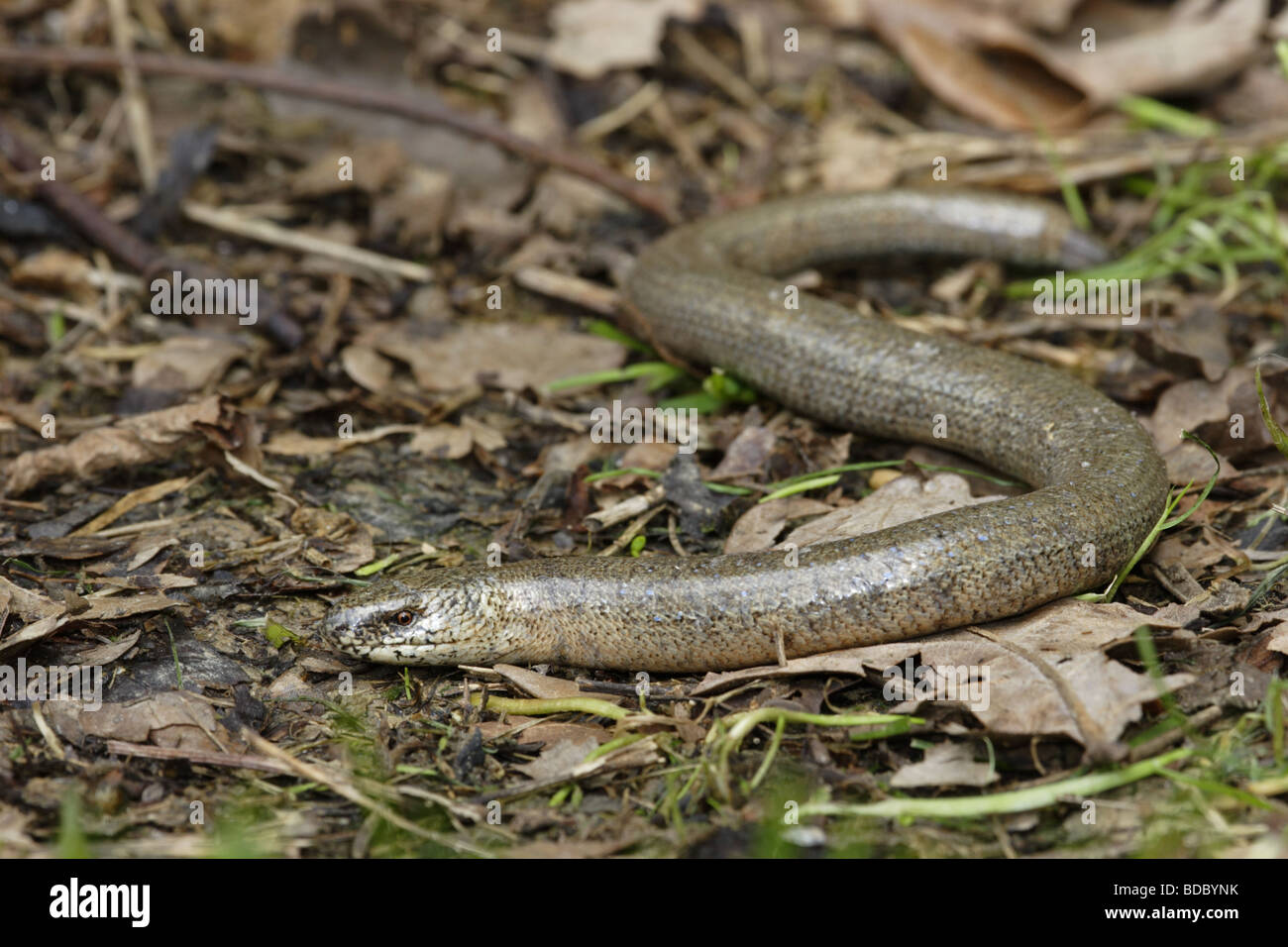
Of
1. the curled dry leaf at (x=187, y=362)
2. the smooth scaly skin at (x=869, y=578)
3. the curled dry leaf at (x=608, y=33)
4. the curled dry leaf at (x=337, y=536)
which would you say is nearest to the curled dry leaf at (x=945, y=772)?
the smooth scaly skin at (x=869, y=578)

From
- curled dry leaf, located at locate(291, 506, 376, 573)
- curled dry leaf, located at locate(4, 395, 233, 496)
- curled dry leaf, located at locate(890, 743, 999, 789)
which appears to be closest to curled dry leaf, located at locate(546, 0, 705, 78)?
curled dry leaf, located at locate(4, 395, 233, 496)

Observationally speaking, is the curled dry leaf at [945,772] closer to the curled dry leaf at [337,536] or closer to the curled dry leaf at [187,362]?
the curled dry leaf at [337,536]

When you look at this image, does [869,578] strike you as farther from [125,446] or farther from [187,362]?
[187,362]

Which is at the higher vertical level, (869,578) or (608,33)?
(608,33)

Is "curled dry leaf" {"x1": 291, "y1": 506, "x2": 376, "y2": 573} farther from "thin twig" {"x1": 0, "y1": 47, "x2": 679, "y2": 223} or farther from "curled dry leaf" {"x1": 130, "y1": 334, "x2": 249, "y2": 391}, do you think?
"thin twig" {"x1": 0, "y1": 47, "x2": 679, "y2": 223}

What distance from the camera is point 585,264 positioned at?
7.41m

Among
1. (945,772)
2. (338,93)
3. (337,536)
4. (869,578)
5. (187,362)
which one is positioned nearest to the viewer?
(945,772)

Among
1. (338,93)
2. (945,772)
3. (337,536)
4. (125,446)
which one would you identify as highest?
(338,93)

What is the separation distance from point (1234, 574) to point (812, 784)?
2.00m

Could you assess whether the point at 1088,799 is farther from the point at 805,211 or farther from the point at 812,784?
the point at 805,211

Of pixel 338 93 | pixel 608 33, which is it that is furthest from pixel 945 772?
pixel 608 33

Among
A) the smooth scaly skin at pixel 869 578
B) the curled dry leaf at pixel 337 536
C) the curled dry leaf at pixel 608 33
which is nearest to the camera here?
→ the smooth scaly skin at pixel 869 578

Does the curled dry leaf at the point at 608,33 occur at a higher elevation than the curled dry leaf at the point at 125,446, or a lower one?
higher

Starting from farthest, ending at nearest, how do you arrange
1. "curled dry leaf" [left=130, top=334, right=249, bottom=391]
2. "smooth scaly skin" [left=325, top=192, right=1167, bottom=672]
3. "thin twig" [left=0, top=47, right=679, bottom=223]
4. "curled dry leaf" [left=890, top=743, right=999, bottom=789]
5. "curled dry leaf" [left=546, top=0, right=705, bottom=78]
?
"curled dry leaf" [left=546, top=0, right=705, bottom=78]
"thin twig" [left=0, top=47, right=679, bottom=223]
"curled dry leaf" [left=130, top=334, right=249, bottom=391]
"smooth scaly skin" [left=325, top=192, right=1167, bottom=672]
"curled dry leaf" [left=890, top=743, right=999, bottom=789]
